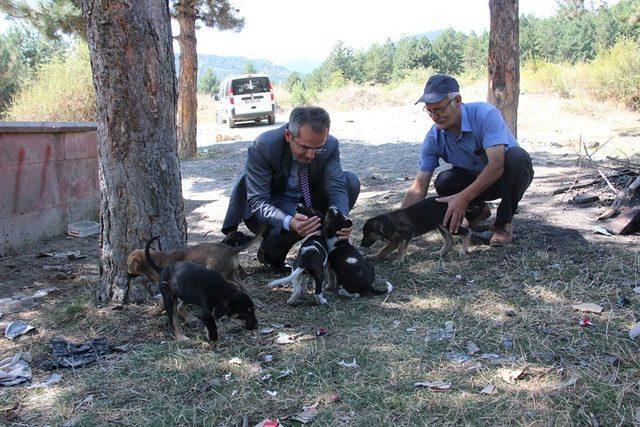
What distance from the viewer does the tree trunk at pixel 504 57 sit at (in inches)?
339

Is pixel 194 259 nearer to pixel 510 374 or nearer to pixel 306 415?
pixel 306 415

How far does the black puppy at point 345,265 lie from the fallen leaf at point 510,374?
155 centimetres

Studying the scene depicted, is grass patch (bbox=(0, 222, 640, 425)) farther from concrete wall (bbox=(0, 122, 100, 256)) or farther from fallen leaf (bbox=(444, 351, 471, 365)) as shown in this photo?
concrete wall (bbox=(0, 122, 100, 256))

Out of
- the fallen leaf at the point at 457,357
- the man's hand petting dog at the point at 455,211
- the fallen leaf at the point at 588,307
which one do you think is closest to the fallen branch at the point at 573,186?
the man's hand petting dog at the point at 455,211

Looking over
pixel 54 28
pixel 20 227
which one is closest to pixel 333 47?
pixel 54 28

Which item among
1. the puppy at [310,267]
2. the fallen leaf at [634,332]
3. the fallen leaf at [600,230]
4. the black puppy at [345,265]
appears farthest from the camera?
the fallen leaf at [600,230]

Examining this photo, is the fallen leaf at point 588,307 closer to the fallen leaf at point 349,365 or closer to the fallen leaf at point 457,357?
the fallen leaf at point 457,357

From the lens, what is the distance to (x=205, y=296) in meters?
3.78

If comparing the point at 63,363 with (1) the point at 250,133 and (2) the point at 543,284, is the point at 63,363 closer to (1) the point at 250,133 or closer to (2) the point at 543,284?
(2) the point at 543,284

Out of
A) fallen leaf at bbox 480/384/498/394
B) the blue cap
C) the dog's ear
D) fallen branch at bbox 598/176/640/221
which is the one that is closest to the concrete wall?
→ the dog's ear

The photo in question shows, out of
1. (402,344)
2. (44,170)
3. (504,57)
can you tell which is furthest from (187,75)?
(402,344)

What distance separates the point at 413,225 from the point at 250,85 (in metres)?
21.9

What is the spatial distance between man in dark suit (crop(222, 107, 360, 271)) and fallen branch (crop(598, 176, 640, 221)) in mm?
2854

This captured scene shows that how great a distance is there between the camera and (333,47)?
7519 cm
